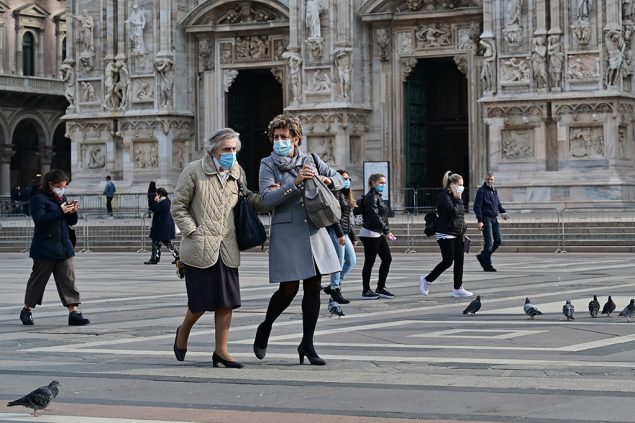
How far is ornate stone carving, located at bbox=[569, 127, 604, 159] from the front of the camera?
40.3 metres

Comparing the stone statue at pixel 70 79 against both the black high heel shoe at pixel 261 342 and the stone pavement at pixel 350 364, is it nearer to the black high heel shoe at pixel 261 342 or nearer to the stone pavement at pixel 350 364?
the stone pavement at pixel 350 364

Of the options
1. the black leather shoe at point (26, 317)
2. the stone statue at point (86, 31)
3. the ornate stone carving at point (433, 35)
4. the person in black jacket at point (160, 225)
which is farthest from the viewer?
the stone statue at point (86, 31)

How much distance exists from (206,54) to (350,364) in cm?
3634

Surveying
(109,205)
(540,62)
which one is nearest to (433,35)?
(540,62)

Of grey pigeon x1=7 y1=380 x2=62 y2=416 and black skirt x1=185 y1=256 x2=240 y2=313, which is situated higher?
black skirt x1=185 y1=256 x2=240 y2=313

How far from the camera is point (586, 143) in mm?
40406

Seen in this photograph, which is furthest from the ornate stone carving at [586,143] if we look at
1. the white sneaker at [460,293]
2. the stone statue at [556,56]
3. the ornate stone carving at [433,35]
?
the white sneaker at [460,293]

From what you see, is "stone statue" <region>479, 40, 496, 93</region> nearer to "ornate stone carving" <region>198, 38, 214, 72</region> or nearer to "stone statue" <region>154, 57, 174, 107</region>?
"ornate stone carving" <region>198, 38, 214, 72</region>

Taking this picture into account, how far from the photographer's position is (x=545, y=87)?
40688 mm

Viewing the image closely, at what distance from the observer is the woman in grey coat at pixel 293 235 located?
1228 centimetres

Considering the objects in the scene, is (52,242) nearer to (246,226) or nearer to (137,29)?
(246,226)

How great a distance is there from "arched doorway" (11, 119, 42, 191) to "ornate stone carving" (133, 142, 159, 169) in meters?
24.8

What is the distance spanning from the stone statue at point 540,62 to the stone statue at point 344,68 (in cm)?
574

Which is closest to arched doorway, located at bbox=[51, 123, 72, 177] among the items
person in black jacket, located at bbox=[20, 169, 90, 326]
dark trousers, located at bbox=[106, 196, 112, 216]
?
dark trousers, located at bbox=[106, 196, 112, 216]
